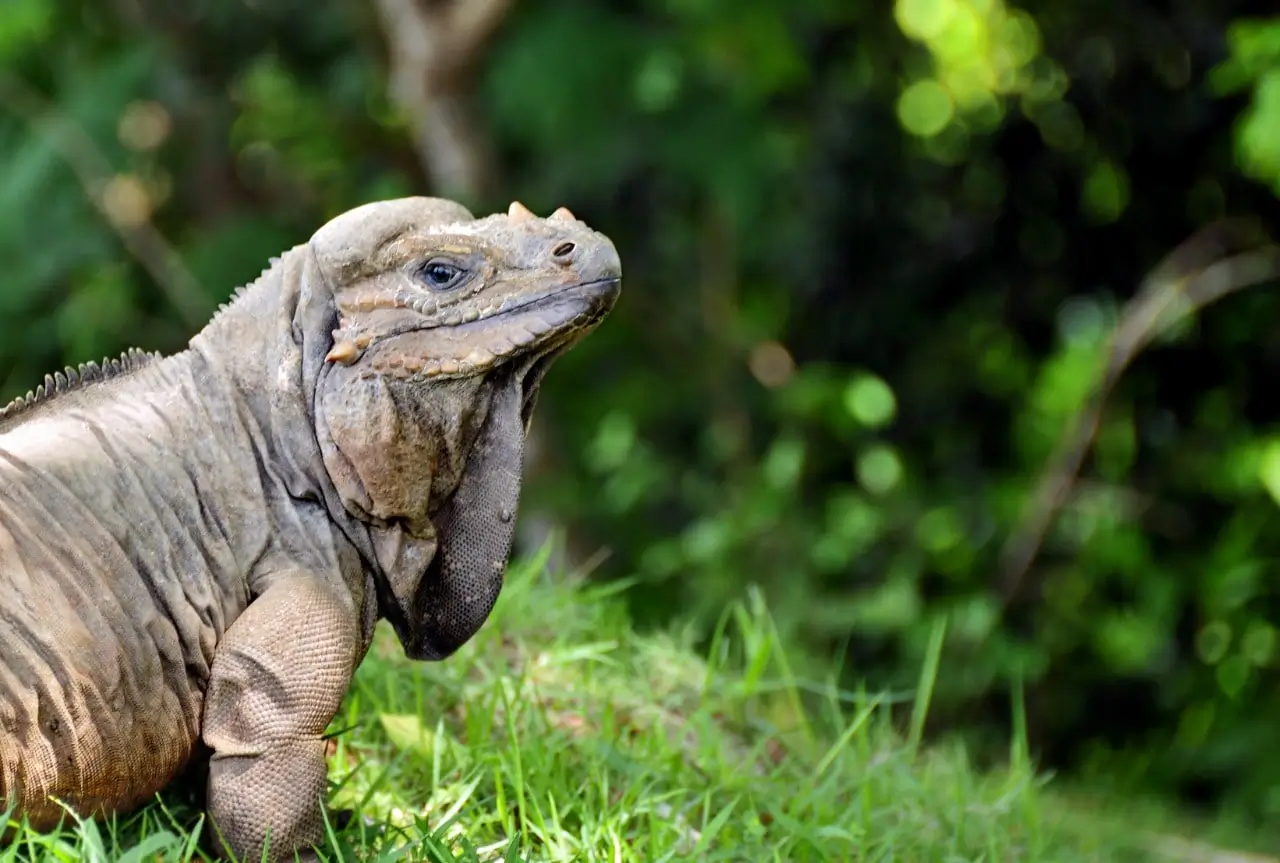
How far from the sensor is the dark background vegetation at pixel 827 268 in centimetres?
632

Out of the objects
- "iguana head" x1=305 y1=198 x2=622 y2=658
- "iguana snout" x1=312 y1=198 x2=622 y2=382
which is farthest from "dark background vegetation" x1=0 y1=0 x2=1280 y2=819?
"iguana snout" x1=312 y1=198 x2=622 y2=382

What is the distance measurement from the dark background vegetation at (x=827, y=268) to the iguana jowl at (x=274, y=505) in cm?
328

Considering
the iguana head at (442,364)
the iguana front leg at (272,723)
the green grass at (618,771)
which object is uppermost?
the iguana head at (442,364)

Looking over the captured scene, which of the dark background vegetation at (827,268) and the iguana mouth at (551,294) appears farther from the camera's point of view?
the dark background vegetation at (827,268)

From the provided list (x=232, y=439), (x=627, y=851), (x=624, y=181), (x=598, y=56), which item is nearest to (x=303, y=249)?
(x=232, y=439)

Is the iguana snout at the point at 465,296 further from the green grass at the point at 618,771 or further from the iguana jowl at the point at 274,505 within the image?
the green grass at the point at 618,771

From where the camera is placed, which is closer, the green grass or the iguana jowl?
the iguana jowl

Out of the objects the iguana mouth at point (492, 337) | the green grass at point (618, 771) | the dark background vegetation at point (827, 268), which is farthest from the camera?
the dark background vegetation at point (827, 268)

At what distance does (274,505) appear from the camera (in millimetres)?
2531

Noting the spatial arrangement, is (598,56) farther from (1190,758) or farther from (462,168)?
(1190,758)

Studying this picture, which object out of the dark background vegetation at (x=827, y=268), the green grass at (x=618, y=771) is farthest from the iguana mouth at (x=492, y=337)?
the dark background vegetation at (x=827, y=268)

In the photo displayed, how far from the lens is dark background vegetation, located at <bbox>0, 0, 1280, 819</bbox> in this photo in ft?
20.7

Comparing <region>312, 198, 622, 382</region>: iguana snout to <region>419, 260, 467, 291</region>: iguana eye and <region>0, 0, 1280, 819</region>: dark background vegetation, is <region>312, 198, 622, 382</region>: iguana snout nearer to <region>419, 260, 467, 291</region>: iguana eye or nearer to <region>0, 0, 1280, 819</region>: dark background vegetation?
<region>419, 260, 467, 291</region>: iguana eye

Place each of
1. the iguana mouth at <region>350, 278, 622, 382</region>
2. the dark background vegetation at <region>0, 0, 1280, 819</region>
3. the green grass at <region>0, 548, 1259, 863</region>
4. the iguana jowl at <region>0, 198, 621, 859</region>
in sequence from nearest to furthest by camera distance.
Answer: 1. the iguana jowl at <region>0, 198, 621, 859</region>
2. the iguana mouth at <region>350, 278, 622, 382</region>
3. the green grass at <region>0, 548, 1259, 863</region>
4. the dark background vegetation at <region>0, 0, 1280, 819</region>
